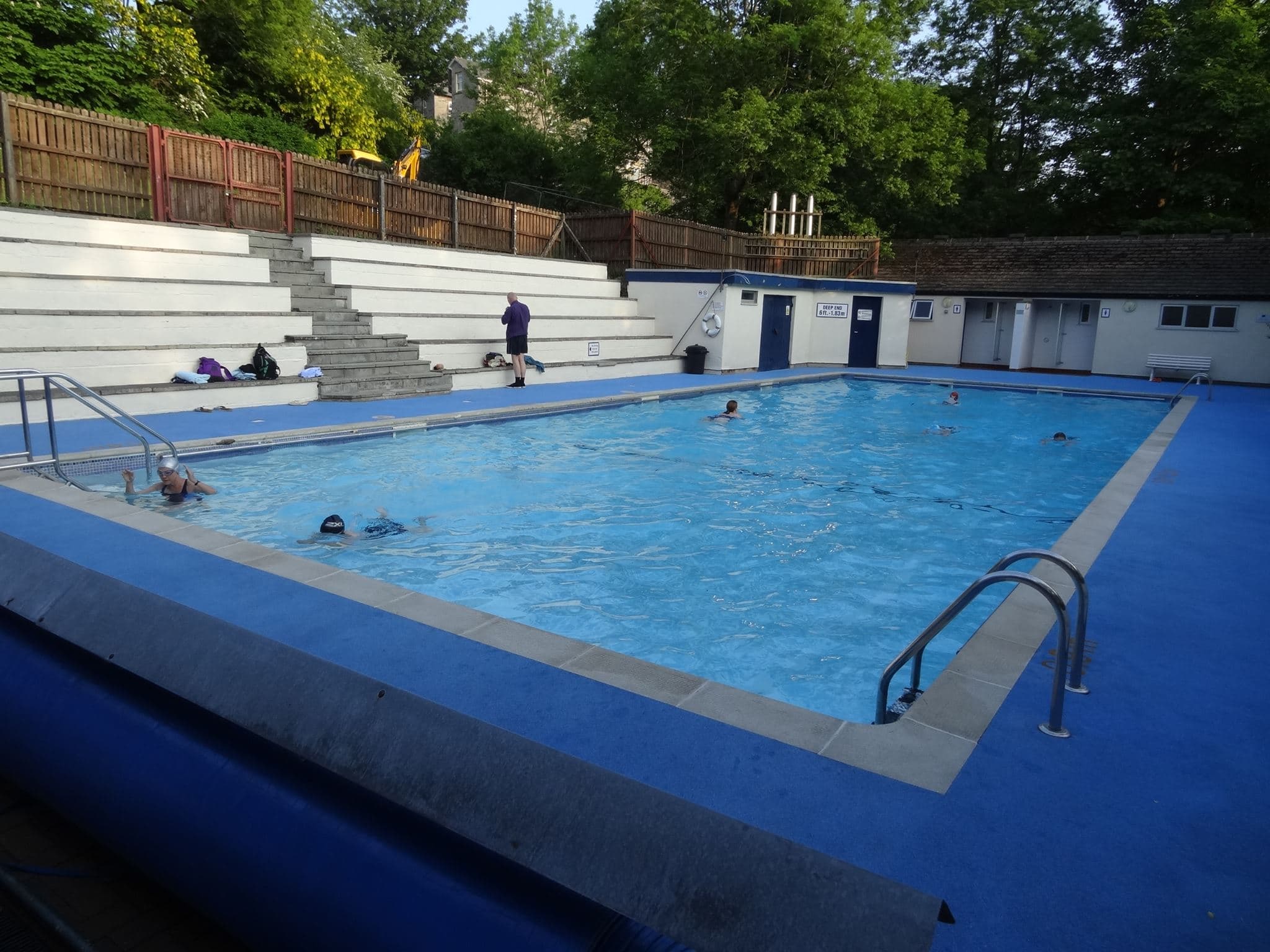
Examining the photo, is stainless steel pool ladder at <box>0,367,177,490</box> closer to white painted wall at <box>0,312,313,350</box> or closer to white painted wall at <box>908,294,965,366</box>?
white painted wall at <box>0,312,313,350</box>

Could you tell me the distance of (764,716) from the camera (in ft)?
11.6

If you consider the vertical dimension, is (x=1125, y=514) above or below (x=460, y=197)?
below

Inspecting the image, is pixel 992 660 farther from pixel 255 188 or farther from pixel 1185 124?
pixel 1185 124

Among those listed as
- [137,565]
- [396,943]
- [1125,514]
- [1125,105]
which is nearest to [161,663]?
[396,943]

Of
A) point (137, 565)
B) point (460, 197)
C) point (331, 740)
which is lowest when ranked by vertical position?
point (137, 565)

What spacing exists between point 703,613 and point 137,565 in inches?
144

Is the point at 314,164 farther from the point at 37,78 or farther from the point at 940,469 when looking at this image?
the point at 940,469

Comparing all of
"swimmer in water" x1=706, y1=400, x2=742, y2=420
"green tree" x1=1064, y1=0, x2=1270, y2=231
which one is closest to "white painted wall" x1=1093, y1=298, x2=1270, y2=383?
"green tree" x1=1064, y1=0, x2=1270, y2=231

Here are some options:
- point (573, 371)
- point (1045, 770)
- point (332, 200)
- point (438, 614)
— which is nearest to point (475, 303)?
point (573, 371)

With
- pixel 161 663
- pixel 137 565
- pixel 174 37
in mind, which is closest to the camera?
pixel 161 663

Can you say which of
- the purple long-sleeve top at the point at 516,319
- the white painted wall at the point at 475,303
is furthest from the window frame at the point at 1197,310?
the purple long-sleeve top at the point at 516,319

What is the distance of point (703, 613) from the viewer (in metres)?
6.12

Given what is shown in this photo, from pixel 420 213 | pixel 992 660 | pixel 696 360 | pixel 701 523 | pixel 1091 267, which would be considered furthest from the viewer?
pixel 1091 267

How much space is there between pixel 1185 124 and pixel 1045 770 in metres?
33.7
